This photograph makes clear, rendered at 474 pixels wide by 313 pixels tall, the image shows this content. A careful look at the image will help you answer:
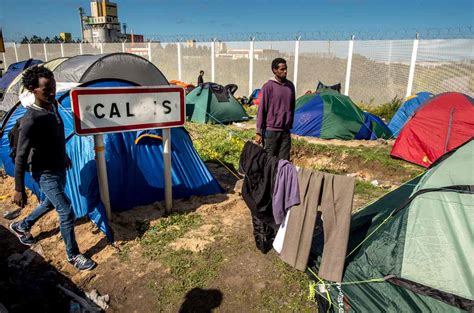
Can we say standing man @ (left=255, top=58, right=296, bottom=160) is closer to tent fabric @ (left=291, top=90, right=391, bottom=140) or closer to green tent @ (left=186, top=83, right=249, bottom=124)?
tent fabric @ (left=291, top=90, right=391, bottom=140)

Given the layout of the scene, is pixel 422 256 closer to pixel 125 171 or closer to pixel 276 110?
pixel 276 110

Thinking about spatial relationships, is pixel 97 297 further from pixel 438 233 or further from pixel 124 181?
pixel 438 233

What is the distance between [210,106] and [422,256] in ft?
30.4

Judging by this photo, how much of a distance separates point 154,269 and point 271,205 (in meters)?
1.31

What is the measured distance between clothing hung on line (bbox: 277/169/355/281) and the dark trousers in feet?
6.57

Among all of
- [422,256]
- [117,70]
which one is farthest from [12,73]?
[422,256]

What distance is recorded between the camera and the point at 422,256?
255 centimetres

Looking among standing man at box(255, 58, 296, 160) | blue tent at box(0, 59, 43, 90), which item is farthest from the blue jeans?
blue tent at box(0, 59, 43, 90)

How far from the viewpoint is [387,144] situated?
8680 millimetres

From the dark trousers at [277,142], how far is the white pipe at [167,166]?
1450 mm

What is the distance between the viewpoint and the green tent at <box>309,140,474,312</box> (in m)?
2.42

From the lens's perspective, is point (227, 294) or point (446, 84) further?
point (446, 84)

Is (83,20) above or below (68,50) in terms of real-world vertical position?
above

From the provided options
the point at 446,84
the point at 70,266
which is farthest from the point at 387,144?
the point at 70,266
